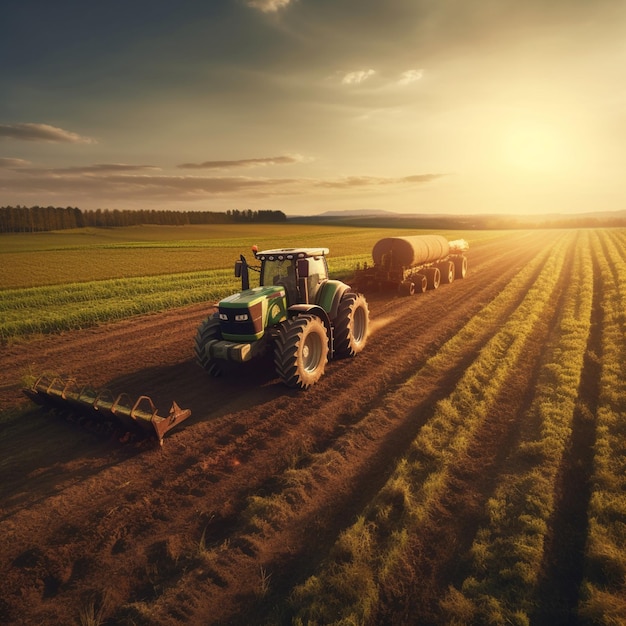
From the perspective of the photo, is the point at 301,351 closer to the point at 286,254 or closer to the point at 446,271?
the point at 286,254

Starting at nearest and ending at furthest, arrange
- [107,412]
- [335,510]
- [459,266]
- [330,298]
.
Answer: [335,510], [107,412], [330,298], [459,266]

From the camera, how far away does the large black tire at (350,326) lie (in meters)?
9.49

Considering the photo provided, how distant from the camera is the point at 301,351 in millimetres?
7738

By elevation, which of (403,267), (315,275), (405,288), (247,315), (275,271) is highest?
(275,271)

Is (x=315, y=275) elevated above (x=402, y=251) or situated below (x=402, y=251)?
below

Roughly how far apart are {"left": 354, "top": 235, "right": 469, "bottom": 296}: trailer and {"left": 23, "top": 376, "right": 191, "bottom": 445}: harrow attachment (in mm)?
12855

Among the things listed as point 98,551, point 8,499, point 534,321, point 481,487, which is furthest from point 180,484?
point 534,321

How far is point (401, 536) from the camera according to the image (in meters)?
4.37

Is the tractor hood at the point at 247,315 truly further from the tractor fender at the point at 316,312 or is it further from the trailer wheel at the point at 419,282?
the trailer wheel at the point at 419,282

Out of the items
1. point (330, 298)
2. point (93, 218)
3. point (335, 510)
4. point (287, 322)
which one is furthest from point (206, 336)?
point (93, 218)

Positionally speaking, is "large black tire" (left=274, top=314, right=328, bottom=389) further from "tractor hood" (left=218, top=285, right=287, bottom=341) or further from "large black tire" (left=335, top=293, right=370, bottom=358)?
"large black tire" (left=335, top=293, right=370, bottom=358)

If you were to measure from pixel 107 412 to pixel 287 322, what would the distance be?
3545mm

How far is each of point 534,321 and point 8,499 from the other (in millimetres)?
13872

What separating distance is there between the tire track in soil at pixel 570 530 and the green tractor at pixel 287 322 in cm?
466
